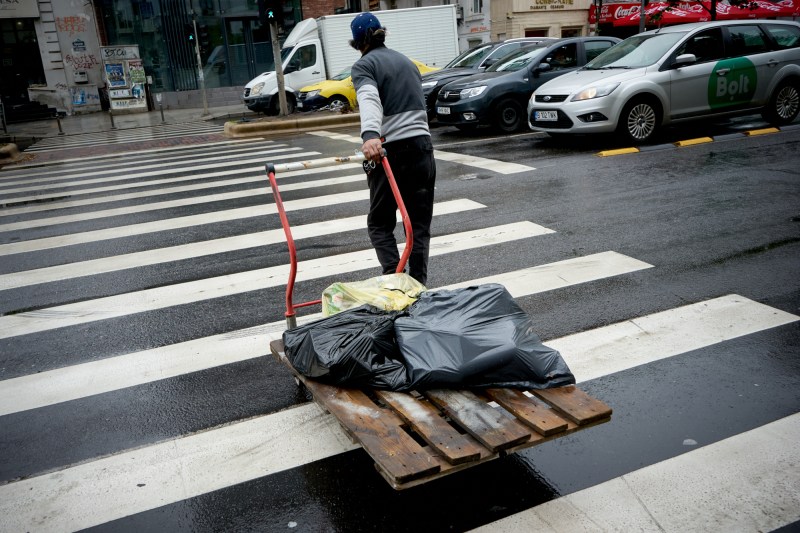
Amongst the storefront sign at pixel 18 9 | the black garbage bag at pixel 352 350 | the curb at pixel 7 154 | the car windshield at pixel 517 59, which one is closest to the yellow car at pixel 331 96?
the car windshield at pixel 517 59

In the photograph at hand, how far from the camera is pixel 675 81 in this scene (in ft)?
34.2

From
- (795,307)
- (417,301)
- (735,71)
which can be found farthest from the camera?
(735,71)

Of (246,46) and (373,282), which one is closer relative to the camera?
(373,282)

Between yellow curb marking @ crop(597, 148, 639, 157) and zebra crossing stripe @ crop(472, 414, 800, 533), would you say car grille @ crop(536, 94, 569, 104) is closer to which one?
yellow curb marking @ crop(597, 148, 639, 157)

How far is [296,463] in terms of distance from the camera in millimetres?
2961

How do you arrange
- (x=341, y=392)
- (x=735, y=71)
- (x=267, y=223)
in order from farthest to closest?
(x=735, y=71) < (x=267, y=223) < (x=341, y=392)

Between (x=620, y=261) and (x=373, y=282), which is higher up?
(x=373, y=282)

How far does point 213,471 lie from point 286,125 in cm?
1470

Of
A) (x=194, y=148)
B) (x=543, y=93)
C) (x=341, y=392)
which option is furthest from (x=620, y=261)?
(x=194, y=148)

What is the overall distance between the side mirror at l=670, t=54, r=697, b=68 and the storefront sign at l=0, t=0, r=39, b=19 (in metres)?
28.5

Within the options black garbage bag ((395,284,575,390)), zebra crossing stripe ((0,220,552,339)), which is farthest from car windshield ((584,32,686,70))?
black garbage bag ((395,284,575,390))

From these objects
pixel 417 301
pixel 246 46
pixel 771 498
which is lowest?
pixel 771 498

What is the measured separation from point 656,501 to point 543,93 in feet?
30.8

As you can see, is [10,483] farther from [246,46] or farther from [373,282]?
[246,46]
